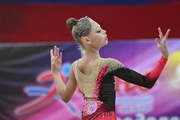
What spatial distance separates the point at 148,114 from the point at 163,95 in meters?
0.22

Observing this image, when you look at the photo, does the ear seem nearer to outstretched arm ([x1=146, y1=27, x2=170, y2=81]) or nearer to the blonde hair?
the blonde hair

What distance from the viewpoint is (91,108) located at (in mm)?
1891

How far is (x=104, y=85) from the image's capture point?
1877 mm

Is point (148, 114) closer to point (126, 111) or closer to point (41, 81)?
point (126, 111)

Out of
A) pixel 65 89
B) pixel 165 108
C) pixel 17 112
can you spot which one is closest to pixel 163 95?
pixel 165 108

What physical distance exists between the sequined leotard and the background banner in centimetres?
161

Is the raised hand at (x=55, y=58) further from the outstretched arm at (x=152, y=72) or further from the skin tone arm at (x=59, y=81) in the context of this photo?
the outstretched arm at (x=152, y=72)

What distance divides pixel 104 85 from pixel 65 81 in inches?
67.1

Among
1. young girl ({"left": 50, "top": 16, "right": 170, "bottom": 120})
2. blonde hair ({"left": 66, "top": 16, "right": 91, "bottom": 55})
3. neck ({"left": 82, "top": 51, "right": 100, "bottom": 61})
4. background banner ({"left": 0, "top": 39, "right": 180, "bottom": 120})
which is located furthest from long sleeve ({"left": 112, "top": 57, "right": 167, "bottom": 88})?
background banner ({"left": 0, "top": 39, "right": 180, "bottom": 120})

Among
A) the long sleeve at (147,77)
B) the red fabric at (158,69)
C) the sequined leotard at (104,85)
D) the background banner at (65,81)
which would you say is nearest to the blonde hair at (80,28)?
the sequined leotard at (104,85)

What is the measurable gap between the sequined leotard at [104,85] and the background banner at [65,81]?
161cm

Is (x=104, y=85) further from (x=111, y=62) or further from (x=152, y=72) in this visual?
(x=152, y=72)

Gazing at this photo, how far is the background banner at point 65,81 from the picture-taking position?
3.45m

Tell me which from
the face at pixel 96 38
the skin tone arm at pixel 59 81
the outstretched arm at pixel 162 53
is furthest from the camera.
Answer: the skin tone arm at pixel 59 81
